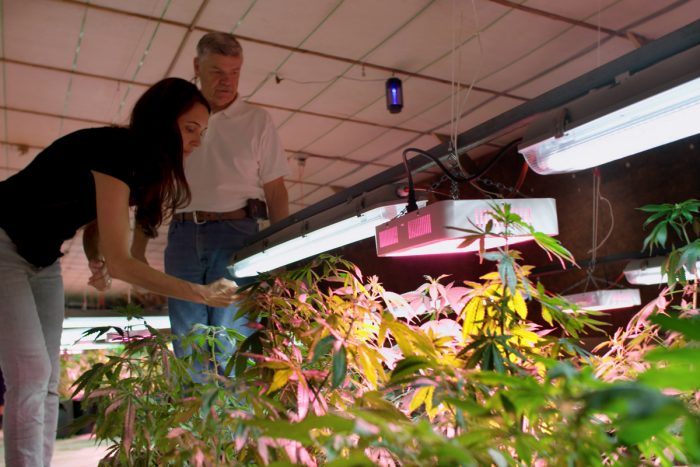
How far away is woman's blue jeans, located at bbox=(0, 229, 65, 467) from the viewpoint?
1.47m

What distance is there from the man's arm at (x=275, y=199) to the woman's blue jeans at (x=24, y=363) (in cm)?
83

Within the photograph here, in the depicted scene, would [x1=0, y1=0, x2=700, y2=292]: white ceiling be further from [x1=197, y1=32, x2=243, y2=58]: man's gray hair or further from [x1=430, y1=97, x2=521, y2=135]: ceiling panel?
[x1=197, y1=32, x2=243, y2=58]: man's gray hair

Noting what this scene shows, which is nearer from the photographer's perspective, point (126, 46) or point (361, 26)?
point (361, 26)

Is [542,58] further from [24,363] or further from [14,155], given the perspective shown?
[14,155]

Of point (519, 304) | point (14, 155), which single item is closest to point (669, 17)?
point (519, 304)

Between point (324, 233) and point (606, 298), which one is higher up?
point (324, 233)

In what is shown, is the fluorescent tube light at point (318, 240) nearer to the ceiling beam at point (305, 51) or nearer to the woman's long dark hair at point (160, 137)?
the woman's long dark hair at point (160, 137)

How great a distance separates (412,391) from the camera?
3.56ft

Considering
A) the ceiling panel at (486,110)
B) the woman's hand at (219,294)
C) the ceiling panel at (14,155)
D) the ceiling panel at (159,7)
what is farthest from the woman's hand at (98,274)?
the ceiling panel at (14,155)

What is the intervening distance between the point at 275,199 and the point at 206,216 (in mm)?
268

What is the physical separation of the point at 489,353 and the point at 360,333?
34 centimetres

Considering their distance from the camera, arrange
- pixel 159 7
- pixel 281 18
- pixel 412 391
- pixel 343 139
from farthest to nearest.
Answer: pixel 343 139 < pixel 281 18 < pixel 159 7 < pixel 412 391

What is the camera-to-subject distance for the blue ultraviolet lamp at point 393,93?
468 centimetres

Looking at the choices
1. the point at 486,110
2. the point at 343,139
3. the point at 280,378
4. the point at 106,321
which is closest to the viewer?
the point at 280,378
